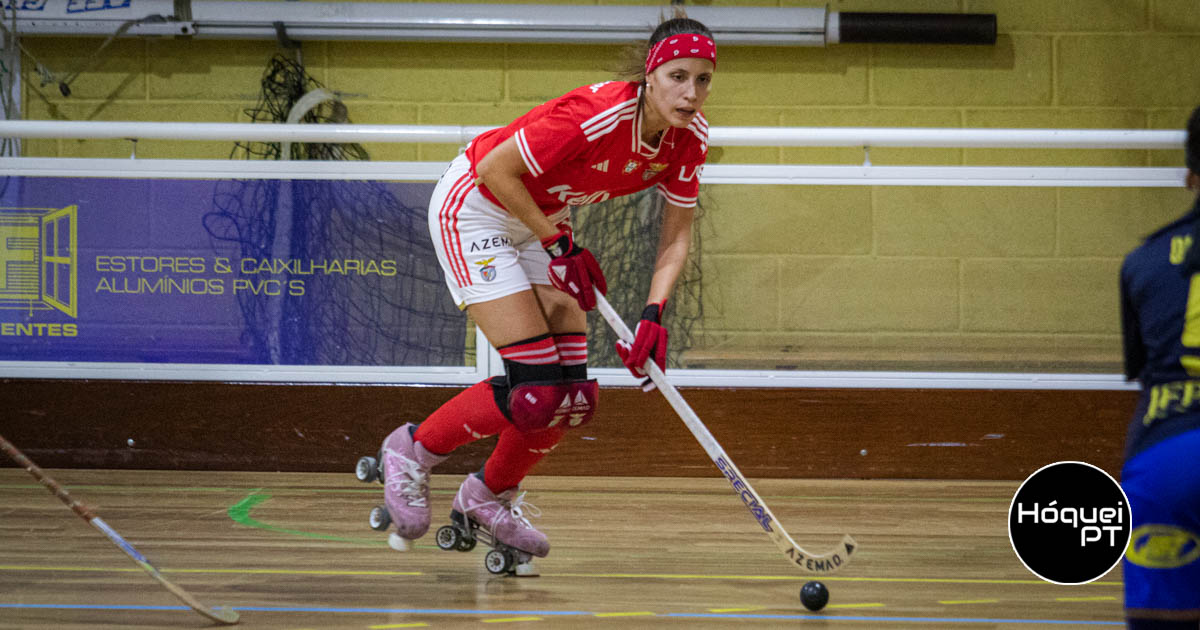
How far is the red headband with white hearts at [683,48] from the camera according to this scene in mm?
2160

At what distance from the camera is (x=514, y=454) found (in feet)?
7.84

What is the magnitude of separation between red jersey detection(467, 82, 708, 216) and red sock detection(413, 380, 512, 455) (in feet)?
1.33

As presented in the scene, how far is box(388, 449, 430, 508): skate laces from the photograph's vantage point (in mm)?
2412

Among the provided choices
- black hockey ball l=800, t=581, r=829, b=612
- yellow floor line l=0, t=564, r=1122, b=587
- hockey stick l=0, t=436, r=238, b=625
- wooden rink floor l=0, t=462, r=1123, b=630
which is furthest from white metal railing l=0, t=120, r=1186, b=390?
hockey stick l=0, t=436, r=238, b=625

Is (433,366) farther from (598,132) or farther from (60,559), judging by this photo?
(598,132)

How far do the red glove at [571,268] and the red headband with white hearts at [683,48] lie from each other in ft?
1.21

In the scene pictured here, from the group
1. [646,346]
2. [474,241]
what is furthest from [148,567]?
[646,346]

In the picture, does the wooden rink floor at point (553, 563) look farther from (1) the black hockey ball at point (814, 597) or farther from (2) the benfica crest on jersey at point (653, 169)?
(2) the benfica crest on jersey at point (653, 169)

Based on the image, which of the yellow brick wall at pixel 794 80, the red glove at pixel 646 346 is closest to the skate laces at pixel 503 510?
the red glove at pixel 646 346

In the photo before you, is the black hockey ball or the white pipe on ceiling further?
the white pipe on ceiling

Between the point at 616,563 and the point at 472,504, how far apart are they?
12.9 inches

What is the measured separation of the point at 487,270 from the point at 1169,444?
1396 millimetres

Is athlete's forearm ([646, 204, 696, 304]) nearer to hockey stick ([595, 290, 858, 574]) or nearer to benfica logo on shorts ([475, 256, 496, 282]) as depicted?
hockey stick ([595, 290, 858, 574])

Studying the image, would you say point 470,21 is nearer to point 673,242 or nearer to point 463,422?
point 673,242
